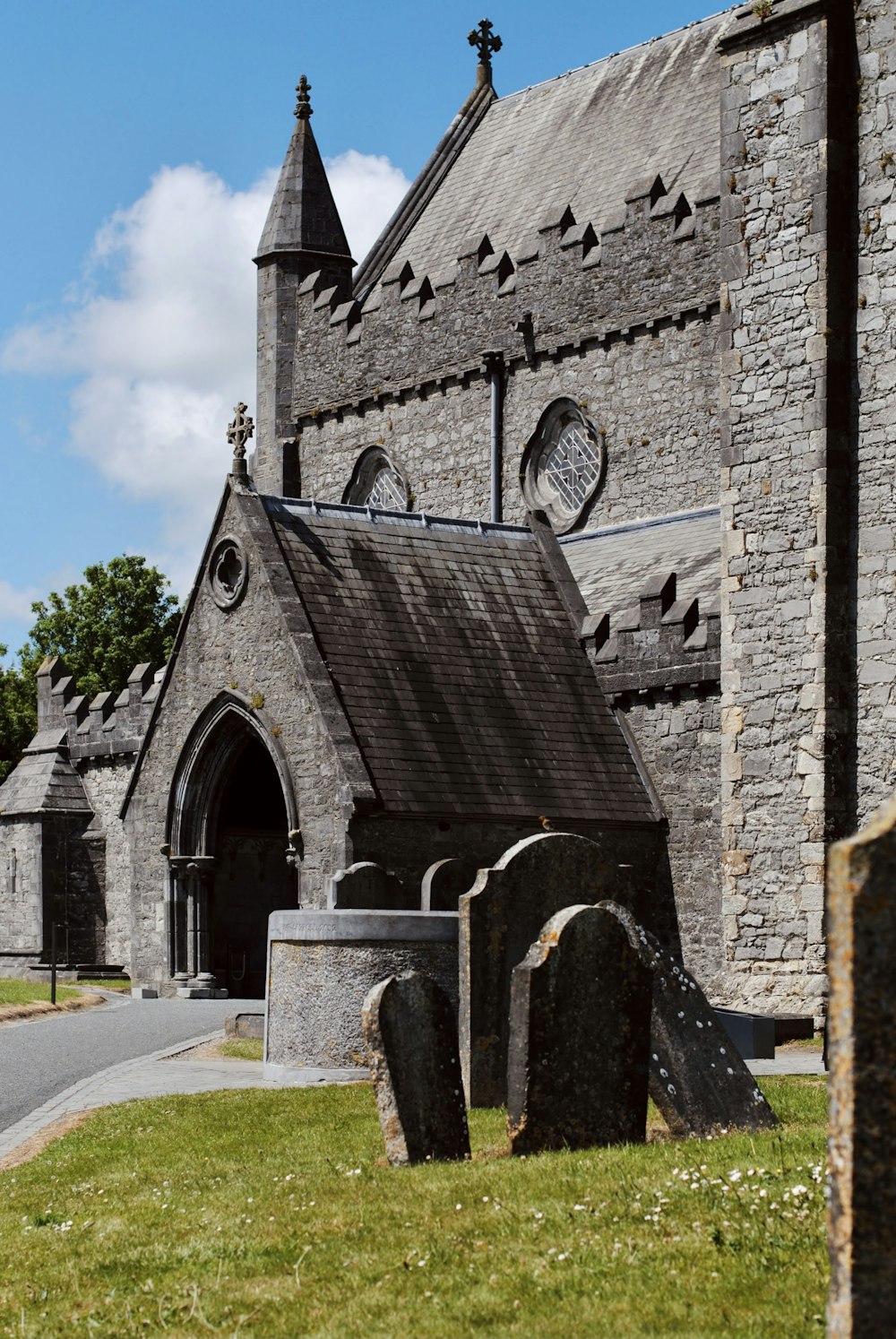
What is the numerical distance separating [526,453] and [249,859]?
749cm

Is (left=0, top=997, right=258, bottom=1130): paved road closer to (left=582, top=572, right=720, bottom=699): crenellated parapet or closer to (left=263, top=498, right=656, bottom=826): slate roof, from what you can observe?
(left=263, top=498, right=656, bottom=826): slate roof

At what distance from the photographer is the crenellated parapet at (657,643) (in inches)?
859

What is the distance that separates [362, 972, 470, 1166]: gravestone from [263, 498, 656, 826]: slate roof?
38.4ft

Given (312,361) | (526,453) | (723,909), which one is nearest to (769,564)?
(723,909)

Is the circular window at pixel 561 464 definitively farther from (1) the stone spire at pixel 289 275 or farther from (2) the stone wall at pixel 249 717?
(2) the stone wall at pixel 249 717

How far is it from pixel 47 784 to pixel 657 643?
470 inches

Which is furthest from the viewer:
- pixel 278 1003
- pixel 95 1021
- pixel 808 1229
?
pixel 95 1021

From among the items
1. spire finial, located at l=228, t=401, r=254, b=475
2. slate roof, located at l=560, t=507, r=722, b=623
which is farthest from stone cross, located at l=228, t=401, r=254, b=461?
slate roof, located at l=560, t=507, r=722, b=623

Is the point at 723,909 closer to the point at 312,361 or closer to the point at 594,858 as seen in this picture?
the point at 594,858

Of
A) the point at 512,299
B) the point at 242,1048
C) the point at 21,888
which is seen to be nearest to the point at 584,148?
the point at 512,299

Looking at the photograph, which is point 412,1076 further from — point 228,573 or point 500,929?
point 228,573

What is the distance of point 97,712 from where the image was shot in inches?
1232

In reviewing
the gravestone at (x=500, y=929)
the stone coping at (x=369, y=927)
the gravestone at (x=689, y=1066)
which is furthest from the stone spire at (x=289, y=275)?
the gravestone at (x=689, y=1066)

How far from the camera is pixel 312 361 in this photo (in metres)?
33.2
